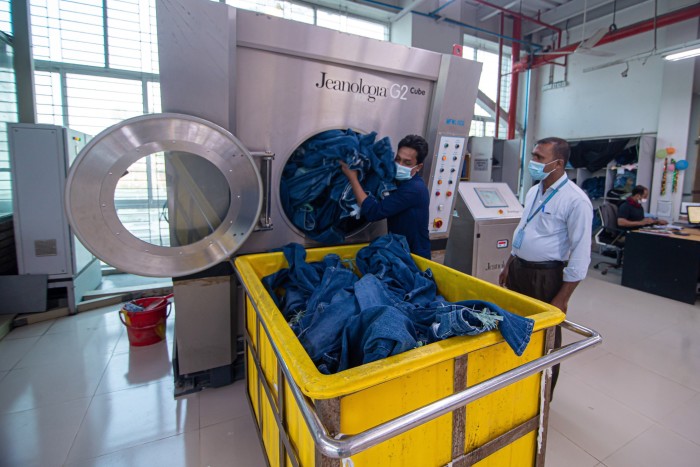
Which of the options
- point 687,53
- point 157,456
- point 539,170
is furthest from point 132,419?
point 687,53

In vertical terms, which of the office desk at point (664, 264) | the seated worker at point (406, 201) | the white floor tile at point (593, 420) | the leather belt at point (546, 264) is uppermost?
the seated worker at point (406, 201)

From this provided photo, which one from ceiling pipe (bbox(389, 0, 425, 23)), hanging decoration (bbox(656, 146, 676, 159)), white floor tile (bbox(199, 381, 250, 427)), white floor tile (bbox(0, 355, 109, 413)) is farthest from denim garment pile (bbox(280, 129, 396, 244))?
hanging decoration (bbox(656, 146, 676, 159))

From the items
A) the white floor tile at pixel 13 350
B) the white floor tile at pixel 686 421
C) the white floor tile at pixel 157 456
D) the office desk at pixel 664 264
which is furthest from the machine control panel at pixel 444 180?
the office desk at pixel 664 264

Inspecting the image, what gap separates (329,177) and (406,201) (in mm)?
431

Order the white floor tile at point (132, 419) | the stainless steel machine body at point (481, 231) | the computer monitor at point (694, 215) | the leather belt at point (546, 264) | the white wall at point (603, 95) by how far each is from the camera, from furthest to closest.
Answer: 1. the white wall at point (603, 95)
2. the computer monitor at point (694, 215)
3. the stainless steel machine body at point (481, 231)
4. the leather belt at point (546, 264)
5. the white floor tile at point (132, 419)

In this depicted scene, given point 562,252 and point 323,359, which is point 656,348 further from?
point 323,359

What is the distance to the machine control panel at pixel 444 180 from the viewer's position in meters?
2.34

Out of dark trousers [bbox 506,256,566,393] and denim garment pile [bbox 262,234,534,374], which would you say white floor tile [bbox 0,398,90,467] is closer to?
denim garment pile [bbox 262,234,534,374]

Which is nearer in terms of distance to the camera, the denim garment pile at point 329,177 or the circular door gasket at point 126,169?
the circular door gasket at point 126,169

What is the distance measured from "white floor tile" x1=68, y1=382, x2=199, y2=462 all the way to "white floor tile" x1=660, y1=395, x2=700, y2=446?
8.46 feet

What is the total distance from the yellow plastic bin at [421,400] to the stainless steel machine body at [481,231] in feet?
6.12

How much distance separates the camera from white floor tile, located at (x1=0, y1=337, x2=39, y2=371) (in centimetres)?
251

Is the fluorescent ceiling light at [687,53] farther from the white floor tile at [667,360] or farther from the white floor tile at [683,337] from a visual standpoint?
the white floor tile at [667,360]

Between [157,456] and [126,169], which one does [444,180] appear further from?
[157,456]
